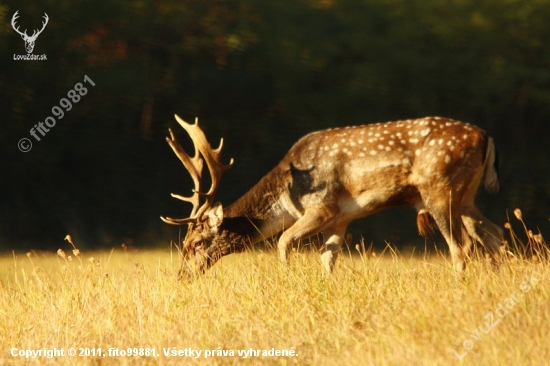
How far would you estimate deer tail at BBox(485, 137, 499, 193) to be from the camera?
6715 millimetres

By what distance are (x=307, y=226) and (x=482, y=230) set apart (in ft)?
4.06

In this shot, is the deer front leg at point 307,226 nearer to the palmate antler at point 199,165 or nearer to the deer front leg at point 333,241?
the deer front leg at point 333,241

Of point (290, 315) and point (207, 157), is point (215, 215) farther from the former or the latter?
point (290, 315)

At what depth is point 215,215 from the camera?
23.0ft

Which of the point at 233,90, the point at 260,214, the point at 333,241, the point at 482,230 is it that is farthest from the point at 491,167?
the point at 233,90

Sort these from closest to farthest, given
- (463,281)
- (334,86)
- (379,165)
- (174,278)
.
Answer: (463,281) < (174,278) < (379,165) < (334,86)

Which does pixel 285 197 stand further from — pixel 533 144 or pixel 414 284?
pixel 533 144

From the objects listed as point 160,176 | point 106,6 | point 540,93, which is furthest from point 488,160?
point 106,6

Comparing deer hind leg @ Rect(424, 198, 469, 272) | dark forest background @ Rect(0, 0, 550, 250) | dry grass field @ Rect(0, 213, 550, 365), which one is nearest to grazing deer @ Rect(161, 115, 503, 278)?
deer hind leg @ Rect(424, 198, 469, 272)

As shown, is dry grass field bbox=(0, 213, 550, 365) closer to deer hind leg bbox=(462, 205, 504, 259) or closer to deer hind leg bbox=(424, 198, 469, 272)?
deer hind leg bbox=(424, 198, 469, 272)

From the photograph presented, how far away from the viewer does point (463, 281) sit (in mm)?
5066

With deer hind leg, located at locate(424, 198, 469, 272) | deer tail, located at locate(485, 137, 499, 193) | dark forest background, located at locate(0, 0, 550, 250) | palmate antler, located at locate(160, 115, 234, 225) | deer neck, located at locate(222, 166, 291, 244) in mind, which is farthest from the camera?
dark forest background, located at locate(0, 0, 550, 250)

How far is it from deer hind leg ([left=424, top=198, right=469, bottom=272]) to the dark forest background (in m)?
2.45

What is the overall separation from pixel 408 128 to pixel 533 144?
3327 mm
